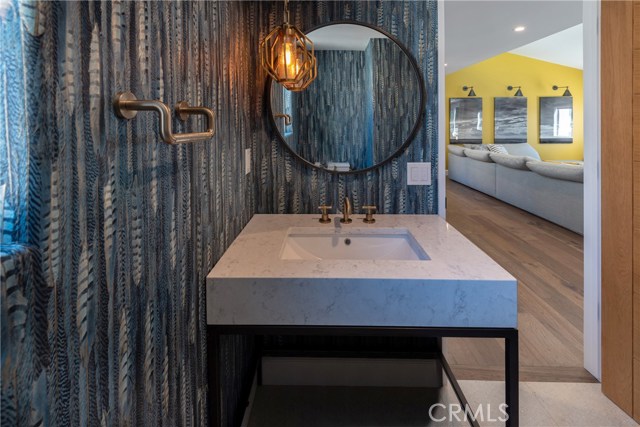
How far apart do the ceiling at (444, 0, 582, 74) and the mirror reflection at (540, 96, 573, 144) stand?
4263 mm

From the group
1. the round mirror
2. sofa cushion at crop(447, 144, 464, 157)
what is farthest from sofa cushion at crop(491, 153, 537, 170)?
the round mirror

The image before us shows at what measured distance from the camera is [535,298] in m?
3.20

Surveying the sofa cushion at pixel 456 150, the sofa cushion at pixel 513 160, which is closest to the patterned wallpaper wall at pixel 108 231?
the sofa cushion at pixel 513 160

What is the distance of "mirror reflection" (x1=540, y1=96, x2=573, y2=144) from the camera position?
10828 mm

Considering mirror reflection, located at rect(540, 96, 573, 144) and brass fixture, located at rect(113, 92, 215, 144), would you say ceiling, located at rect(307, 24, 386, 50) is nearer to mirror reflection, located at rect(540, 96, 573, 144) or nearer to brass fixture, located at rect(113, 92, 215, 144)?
brass fixture, located at rect(113, 92, 215, 144)

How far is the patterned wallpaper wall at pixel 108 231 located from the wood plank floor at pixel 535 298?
65.3 inches

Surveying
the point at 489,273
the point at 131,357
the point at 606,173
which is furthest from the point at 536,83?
the point at 131,357

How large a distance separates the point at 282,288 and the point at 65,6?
82 centimetres

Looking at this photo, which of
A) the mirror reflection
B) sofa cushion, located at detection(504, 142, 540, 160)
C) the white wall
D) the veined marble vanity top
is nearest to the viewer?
the veined marble vanity top

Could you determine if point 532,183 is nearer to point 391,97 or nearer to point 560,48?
point 391,97

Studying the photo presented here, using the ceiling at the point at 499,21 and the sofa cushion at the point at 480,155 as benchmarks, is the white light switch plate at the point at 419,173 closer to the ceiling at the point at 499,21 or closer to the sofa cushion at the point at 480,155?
the ceiling at the point at 499,21

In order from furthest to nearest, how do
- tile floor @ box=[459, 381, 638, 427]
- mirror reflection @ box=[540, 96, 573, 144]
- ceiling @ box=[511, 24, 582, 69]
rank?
mirror reflection @ box=[540, 96, 573, 144], ceiling @ box=[511, 24, 582, 69], tile floor @ box=[459, 381, 638, 427]

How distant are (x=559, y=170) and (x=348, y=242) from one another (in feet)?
14.2

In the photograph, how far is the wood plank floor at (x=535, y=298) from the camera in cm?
230
